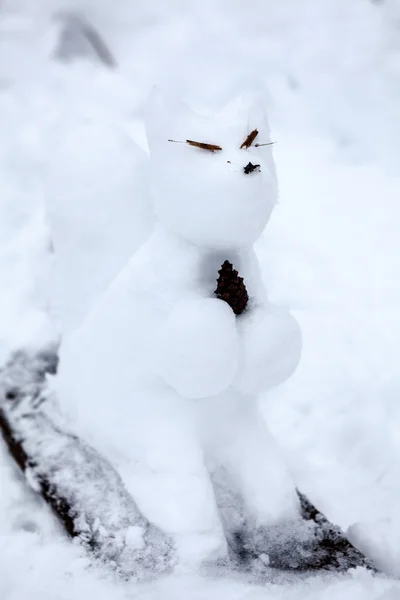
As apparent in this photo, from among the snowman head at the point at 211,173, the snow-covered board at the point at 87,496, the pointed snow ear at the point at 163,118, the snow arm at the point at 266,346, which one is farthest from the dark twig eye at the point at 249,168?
the snow-covered board at the point at 87,496

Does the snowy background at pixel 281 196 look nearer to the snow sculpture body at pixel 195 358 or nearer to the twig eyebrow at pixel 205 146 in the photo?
the snow sculpture body at pixel 195 358

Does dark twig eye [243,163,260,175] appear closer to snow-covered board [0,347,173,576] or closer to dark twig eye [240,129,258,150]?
dark twig eye [240,129,258,150]

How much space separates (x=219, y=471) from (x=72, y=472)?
0.32 meters

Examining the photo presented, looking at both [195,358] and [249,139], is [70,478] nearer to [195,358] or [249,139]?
[195,358]

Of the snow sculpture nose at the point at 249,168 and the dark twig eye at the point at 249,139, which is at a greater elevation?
the dark twig eye at the point at 249,139

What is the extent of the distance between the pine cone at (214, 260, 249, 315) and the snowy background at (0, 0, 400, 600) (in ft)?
0.70

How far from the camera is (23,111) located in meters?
1.90

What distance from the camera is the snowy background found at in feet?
3.10

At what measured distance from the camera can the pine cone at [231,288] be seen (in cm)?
81

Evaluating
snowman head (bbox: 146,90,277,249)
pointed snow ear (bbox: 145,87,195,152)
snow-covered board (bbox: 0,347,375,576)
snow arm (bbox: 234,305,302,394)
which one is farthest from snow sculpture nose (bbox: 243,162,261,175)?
snow-covered board (bbox: 0,347,375,576)

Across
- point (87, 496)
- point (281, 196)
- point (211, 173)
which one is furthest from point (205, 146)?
point (281, 196)

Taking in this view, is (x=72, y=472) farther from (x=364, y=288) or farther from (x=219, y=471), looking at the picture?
(x=364, y=288)

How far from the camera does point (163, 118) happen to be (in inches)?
30.9

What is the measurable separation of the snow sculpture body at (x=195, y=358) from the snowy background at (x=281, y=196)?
0.34ft
